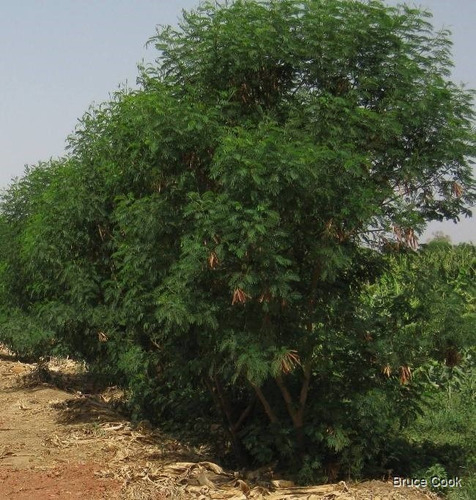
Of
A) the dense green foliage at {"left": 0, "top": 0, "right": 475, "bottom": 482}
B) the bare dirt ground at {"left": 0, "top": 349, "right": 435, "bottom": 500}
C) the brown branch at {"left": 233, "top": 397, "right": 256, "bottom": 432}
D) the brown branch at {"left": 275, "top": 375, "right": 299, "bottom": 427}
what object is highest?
the dense green foliage at {"left": 0, "top": 0, "right": 475, "bottom": 482}

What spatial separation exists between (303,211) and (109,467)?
3701 millimetres

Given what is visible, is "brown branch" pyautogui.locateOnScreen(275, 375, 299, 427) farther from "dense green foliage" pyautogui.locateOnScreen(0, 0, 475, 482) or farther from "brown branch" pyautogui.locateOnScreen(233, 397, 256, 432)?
"brown branch" pyautogui.locateOnScreen(233, 397, 256, 432)

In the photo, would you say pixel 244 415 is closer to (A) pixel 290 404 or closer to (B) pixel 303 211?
(A) pixel 290 404

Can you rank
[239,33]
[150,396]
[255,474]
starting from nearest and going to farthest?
1. [239,33]
2. [255,474]
3. [150,396]

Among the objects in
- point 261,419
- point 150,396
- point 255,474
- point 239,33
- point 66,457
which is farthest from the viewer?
point 150,396

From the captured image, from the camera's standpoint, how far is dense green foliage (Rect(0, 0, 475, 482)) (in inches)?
299

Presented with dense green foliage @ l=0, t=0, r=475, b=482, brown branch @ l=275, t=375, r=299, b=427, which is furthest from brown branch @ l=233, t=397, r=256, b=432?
brown branch @ l=275, t=375, r=299, b=427

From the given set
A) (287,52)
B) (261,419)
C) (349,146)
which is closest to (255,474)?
(261,419)

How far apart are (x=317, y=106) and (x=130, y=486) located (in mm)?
4039

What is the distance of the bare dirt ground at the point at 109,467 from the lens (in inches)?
329

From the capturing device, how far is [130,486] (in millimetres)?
8641

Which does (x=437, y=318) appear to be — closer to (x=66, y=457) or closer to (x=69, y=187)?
(x=66, y=457)

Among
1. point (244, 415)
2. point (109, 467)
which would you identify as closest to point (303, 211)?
point (244, 415)

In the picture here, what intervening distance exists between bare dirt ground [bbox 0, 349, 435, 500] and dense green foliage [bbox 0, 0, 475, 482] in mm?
429
